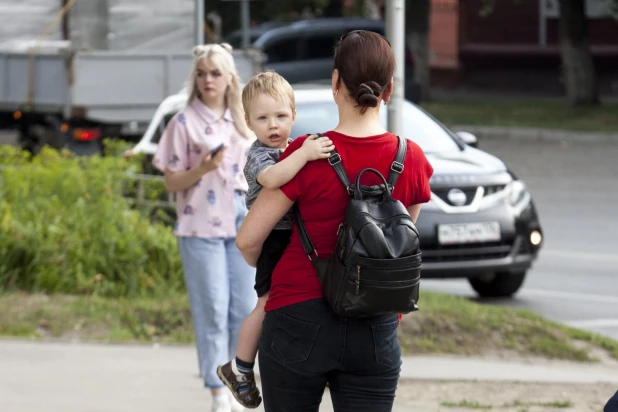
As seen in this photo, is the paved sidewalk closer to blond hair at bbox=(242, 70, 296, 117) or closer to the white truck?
blond hair at bbox=(242, 70, 296, 117)

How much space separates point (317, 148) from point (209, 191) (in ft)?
8.06

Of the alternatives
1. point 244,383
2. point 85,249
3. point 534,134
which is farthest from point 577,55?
point 244,383

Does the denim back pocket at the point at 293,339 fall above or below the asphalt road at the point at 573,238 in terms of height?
above

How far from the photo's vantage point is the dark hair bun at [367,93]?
339 centimetres

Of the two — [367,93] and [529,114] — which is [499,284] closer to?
[367,93]

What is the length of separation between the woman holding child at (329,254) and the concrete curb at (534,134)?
58.4 feet

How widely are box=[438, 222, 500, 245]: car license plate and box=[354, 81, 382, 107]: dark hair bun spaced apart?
5.39m

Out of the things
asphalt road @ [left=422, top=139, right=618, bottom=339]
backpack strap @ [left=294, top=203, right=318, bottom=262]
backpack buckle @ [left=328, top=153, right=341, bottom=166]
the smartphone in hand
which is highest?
backpack buckle @ [left=328, top=153, right=341, bottom=166]

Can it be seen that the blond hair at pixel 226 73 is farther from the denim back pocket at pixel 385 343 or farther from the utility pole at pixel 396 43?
the denim back pocket at pixel 385 343

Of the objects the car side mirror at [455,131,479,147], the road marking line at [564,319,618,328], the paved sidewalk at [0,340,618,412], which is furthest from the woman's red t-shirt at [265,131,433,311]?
the car side mirror at [455,131,479,147]

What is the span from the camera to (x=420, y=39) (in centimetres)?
2848

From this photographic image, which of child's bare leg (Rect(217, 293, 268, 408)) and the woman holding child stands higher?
the woman holding child

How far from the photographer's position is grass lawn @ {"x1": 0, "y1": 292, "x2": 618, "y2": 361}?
286 inches

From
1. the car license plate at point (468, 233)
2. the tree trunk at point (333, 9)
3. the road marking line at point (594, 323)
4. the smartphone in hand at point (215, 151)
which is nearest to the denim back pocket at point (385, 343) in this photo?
the smartphone in hand at point (215, 151)
